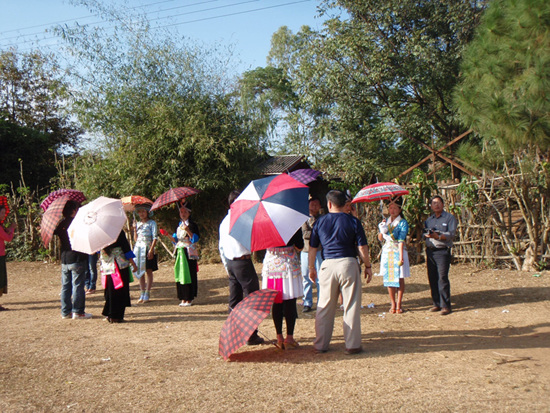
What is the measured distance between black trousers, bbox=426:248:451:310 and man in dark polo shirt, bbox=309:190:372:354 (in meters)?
2.33

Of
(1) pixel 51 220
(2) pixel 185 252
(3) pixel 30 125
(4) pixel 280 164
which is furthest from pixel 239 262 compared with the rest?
(3) pixel 30 125

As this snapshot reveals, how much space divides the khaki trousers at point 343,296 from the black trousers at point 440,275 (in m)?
2.44

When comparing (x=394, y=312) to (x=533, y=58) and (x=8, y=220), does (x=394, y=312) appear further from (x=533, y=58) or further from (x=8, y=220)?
(x=8, y=220)

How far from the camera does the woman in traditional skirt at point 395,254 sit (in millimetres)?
6910

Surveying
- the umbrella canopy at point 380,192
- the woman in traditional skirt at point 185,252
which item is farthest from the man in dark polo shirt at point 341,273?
the woman in traditional skirt at point 185,252

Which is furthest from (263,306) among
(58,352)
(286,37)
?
(286,37)

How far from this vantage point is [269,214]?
4613 millimetres

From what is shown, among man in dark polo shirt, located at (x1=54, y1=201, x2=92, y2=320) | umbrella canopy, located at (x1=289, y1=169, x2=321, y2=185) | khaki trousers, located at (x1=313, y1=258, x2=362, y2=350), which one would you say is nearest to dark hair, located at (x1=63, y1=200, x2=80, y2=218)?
man in dark polo shirt, located at (x1=54, y1=201, x2=92, y2=320)

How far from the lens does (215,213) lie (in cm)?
1356

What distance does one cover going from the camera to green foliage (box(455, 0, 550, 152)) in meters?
7.61

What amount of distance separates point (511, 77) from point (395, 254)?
157 inches

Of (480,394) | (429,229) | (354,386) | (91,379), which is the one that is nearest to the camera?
(480,394)

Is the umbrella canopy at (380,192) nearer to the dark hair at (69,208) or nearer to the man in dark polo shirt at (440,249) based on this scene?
→ the man in dark polo shirt at (440,249)

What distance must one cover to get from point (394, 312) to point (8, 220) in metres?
13.0
